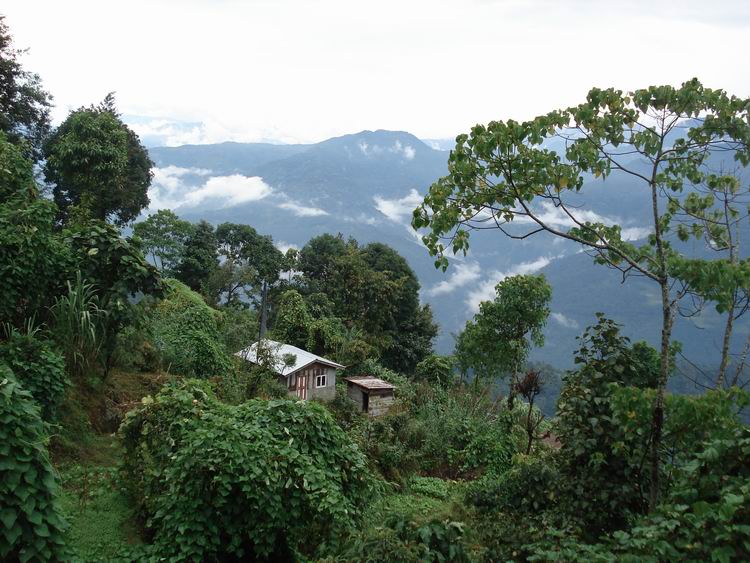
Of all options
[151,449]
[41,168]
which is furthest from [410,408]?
[41,168]

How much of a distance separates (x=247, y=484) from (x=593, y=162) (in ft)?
13.6

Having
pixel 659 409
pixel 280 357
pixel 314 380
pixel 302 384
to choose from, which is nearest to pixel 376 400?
pixel 314 380

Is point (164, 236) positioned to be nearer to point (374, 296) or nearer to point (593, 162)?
point (374, 296)

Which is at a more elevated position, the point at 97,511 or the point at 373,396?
the point at 373,396

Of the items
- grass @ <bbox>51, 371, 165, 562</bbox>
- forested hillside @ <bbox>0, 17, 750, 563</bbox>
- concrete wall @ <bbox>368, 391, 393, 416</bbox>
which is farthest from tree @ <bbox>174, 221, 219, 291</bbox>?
grass @ <bbox>51, 371, 165, 562</bbox>

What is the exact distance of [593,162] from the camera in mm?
4539

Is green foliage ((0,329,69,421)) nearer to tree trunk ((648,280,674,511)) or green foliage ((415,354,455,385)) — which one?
tree trunk ((648,280,674,511))

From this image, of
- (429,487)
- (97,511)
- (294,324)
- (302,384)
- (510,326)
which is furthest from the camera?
(294,324)

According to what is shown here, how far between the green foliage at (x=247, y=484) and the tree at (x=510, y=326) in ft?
30.3

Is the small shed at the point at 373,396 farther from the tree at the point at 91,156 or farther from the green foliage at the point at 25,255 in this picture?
the green foliage at the point at 25,255

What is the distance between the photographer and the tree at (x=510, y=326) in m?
14.6

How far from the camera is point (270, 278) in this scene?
112 ft

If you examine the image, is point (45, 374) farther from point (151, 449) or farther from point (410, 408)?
point (410, 408)

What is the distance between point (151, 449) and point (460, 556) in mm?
3852
